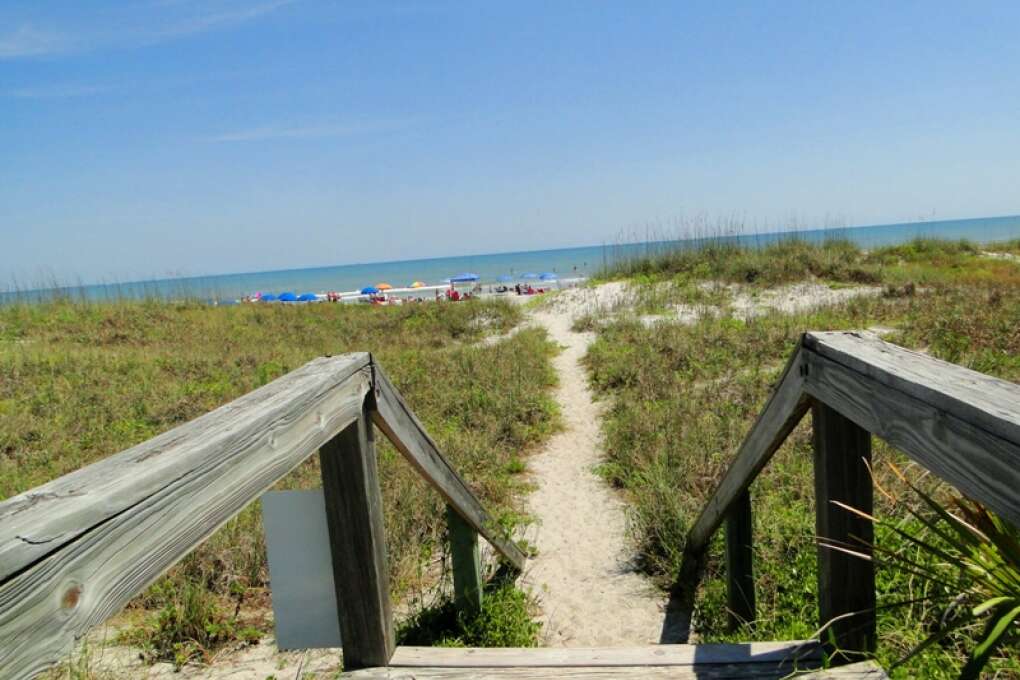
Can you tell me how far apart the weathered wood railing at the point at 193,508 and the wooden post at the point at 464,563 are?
3.24 feet

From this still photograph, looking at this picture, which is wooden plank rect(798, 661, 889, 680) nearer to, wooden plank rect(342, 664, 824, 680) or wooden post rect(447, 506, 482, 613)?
wooden plank rect(342, 664, 824, 680)

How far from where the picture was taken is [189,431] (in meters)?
1.19

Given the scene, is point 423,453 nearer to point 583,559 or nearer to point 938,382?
point 938,382

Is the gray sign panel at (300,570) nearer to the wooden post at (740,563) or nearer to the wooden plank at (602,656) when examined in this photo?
the wooden plank at (602,656)

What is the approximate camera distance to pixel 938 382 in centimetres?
120

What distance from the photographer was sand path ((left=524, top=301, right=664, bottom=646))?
3551mm

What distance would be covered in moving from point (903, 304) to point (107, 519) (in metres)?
12.5

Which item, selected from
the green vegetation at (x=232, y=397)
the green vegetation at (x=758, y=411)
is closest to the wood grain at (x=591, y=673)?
the green vegetation at (x=758, y=411)

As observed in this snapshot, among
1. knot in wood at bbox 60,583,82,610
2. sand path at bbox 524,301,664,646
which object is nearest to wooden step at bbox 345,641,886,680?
sand path at bbox 524,301,664,646

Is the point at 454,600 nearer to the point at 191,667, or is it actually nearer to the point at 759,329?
the point at 191,667

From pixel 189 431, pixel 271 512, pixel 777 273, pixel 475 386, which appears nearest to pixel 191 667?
pixel 271 512

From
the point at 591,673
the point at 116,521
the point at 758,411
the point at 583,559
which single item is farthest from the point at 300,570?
the point at 758,411

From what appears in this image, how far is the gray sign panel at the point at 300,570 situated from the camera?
6.28ft

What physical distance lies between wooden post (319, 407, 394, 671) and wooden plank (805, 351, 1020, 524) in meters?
1.33
